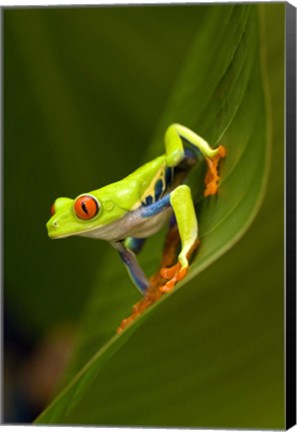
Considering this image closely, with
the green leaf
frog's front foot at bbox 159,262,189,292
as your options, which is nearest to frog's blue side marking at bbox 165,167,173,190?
the green leaf

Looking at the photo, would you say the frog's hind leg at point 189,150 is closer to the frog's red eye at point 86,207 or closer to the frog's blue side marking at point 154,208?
the frog's blue side marking at point 154,208

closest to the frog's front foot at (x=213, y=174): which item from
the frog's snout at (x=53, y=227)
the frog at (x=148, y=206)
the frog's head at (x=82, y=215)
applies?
the frog at (x=148, y=206)

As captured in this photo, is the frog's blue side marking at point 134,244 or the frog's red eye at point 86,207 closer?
the frog's red eye at point 86,207

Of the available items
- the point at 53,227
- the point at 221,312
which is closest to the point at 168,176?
the point at 53,227

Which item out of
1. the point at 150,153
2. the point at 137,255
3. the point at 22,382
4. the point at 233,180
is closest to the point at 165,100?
the point at 150,153

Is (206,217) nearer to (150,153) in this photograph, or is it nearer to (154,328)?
(154,328)

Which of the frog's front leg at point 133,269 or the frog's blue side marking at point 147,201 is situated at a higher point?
the frog's blue side marking at point 147,201
